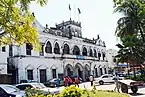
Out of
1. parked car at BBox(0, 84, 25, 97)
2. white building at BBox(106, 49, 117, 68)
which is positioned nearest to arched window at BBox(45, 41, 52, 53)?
parked car at BBox(0, 84, 25, 97)

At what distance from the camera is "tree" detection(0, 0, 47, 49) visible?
7.00 m

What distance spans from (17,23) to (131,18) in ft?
101

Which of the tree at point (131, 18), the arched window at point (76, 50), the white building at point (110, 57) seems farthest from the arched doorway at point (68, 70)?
the white building at point (110, 57)

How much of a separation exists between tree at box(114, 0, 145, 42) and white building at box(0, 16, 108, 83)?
11375 millimetres

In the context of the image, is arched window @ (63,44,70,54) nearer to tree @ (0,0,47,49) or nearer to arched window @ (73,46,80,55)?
arched window @ (73,46,80,55)

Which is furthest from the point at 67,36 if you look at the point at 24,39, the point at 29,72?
the point at 24,39

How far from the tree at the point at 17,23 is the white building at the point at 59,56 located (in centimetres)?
1852

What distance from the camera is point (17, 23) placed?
748 cm

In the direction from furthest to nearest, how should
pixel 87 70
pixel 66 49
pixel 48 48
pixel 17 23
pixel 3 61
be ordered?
pixel 87 70
pixel 66 49
pixel 48 48
pixel 3 61
pixel 17 23

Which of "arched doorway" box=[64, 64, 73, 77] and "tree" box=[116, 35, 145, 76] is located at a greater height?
"tree" box=[116, 35, 145, 76]

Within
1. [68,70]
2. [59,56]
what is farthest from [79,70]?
[59,56]

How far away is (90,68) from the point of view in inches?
2159

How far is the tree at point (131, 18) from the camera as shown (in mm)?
36134

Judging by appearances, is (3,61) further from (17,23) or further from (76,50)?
(17,23)
